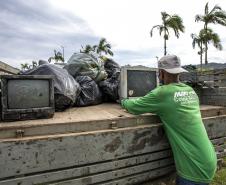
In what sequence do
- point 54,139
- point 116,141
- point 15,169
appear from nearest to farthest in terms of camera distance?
1. point 15,169
2. point 54,139
3. point 116,141

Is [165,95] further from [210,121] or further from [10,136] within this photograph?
[10,136]

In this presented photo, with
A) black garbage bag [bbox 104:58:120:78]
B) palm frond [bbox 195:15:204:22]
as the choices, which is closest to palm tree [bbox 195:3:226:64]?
palm frond [bbox 195:15:204:22]

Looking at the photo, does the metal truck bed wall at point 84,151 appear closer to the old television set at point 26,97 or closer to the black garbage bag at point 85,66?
the old television set at point 26,97

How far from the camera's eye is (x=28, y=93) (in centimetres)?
212

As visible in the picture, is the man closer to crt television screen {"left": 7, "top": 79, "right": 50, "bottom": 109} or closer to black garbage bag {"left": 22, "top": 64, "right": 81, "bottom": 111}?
black garbage bag {"left": 22, "top": 64, "right": 81, "bottom": 111}

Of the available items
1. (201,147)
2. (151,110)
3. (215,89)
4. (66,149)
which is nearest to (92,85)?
(151,110)

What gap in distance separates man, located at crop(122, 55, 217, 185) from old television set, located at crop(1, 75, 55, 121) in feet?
2.56

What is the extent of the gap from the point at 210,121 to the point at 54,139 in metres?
1.84

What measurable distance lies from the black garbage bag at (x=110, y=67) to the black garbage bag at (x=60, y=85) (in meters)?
1.22

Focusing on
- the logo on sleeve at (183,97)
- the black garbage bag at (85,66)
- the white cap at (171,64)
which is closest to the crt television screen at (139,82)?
the black garbage bag at (85,66)

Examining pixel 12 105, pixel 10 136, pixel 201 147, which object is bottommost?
pixel 201 147

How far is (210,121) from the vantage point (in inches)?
113

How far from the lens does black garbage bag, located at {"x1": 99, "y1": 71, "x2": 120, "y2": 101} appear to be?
3.35 metres

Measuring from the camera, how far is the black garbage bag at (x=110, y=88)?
3.35 meters
